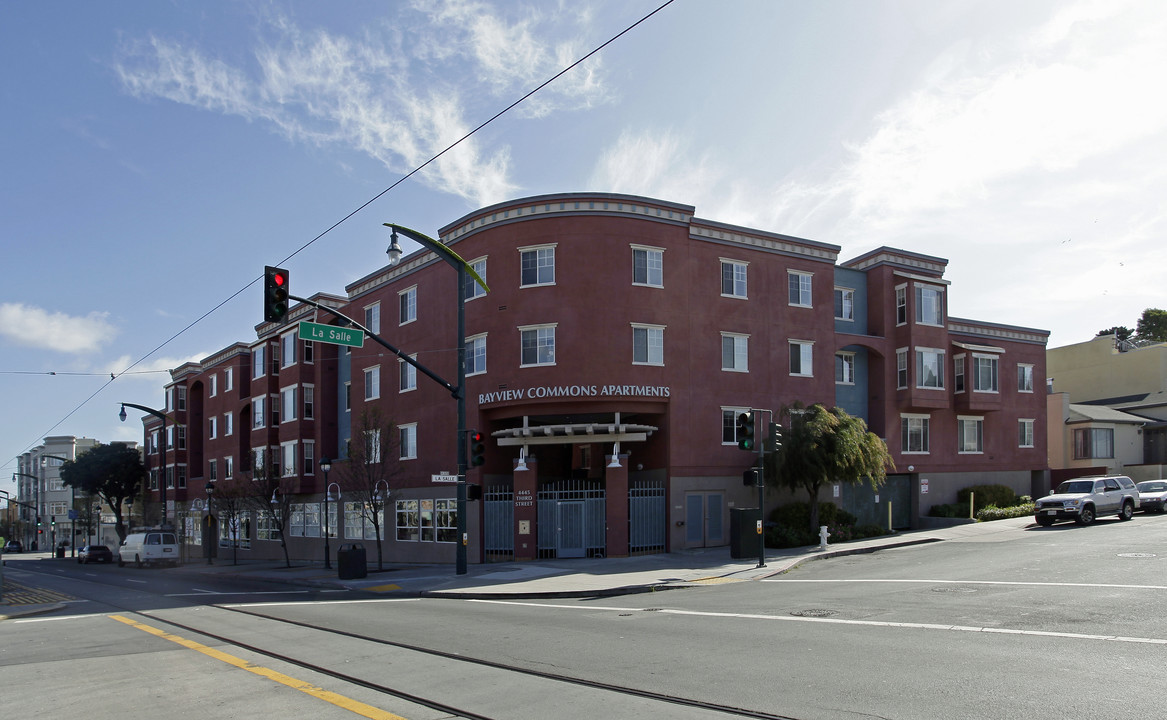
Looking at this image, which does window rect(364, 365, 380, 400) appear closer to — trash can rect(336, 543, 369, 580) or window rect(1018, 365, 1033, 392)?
trash can rect(336, 543, 369, 580)

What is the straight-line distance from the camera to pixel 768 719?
739 cm

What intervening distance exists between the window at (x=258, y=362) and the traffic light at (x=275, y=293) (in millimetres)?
32537

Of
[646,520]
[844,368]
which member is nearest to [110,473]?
[646,520]

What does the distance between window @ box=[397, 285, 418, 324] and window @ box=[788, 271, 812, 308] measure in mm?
15833

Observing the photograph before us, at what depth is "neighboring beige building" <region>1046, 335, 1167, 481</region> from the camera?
153ft

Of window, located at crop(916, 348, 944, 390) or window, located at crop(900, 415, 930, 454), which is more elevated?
window, located at crop(916, 348, 944, 390)

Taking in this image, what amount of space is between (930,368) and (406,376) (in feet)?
76.6

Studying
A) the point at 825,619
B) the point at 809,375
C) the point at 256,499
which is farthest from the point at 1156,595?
the point at 256,499

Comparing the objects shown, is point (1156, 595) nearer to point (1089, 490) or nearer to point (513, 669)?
point (513, 669)

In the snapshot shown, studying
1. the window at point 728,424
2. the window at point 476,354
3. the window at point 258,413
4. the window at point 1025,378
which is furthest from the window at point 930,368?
the window at point 258,413

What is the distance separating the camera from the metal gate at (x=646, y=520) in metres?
28.3

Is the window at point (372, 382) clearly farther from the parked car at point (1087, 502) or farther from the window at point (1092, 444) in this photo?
the window at point (1092, 444)

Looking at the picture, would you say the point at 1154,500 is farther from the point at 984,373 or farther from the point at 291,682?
the point at 291,682

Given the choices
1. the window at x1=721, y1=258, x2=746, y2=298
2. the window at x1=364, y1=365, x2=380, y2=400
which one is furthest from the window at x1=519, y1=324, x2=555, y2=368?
the window at x1=364, y1=365, x2=380, y2=400
